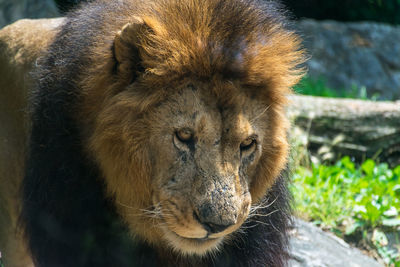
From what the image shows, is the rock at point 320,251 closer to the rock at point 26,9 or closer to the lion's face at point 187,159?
the lion's face at point 187,159

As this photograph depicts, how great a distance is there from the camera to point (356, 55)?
32.7ft

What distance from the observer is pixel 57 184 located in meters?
2.85

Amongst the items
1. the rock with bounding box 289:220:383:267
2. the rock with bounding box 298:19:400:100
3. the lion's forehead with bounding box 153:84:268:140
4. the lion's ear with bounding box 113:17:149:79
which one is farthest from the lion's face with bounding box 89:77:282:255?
the rock with bounding box 298:19:400:100

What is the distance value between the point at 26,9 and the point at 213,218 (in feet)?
19.9

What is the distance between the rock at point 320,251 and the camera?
3.99 m

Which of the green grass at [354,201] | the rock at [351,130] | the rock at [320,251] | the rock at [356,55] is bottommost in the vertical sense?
the rock at [356,55]

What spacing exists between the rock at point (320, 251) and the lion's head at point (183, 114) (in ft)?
4.62

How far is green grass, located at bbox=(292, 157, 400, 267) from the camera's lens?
14.8ft

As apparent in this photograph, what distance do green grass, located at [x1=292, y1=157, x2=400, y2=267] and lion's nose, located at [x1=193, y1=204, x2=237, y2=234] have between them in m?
2.35

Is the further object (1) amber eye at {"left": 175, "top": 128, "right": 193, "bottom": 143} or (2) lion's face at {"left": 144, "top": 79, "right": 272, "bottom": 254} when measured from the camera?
(1) amber eye at {"left": 175, "top": 128, "right": 193, "bottom": 143}

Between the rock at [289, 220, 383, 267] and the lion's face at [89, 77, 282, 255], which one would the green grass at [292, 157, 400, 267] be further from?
the lion's face at [89, 77, 282, 255]

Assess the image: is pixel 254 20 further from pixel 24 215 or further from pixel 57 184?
pixel 24 215

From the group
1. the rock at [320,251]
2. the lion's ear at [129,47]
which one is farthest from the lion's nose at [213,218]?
the rock at [320,251]

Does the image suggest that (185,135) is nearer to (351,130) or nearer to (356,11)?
(351,130)
